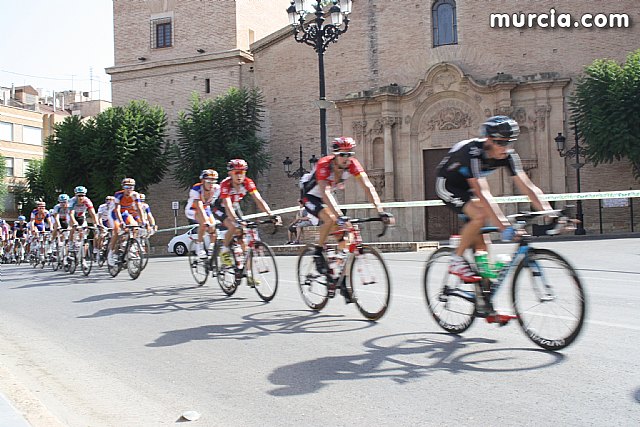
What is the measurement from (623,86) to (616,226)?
6.13 metres

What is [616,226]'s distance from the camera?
29516 millimetres

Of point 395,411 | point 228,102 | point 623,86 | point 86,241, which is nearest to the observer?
point 395,411

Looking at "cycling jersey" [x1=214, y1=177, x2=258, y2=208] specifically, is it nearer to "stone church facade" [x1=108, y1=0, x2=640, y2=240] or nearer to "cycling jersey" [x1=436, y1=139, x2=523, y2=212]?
"cycling jersey" [x1=436, y1=139, x2=523, y2=212]

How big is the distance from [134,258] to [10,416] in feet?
33.1

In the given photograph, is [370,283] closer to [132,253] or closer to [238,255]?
[238,255]

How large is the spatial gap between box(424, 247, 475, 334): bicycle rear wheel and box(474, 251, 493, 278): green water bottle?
0.66 feet

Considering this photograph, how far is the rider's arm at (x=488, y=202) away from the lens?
5.66 meters

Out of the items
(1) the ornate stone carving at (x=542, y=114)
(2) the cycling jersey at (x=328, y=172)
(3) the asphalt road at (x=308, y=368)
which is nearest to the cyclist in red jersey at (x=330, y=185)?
(2) the cycling jersey at (x=328, y=172)

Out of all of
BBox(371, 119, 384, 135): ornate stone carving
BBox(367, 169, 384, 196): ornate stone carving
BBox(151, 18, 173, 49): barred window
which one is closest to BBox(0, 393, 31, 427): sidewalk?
BBox(367, 169, 384, 196): ornate stone carving

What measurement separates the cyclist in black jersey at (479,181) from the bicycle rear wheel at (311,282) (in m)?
2.14

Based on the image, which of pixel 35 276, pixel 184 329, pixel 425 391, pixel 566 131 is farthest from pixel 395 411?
pixel 566 131

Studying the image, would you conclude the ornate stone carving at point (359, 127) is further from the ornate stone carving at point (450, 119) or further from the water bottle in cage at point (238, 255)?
the water bottle in cage at point (238, 255)

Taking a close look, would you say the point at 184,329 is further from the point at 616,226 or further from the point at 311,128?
the point at 311,128

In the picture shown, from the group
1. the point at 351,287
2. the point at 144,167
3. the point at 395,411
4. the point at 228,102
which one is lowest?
the point at 395,411
